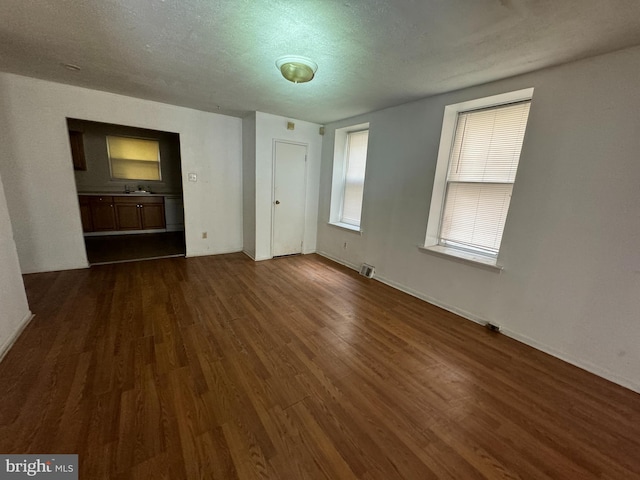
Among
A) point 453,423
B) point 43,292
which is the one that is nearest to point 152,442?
point 453,423

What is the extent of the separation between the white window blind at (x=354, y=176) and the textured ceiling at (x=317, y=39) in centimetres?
134

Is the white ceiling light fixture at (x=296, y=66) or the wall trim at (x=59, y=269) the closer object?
the white ceiling light fixture at (x=296, y=66)

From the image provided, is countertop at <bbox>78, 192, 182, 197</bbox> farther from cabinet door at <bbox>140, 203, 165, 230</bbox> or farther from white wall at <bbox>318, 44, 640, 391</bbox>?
white wall at <bbox>318, 44, 640, 391</bbox>

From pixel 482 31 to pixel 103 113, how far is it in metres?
4.37

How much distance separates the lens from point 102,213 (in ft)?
17.1

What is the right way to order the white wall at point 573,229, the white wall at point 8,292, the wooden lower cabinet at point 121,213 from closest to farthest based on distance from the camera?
1. the white wall at point 573,229
2. the white wall at point 8,292
3. the wooden lower cabinet at point 121,213

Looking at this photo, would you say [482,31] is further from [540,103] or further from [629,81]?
[629,81]

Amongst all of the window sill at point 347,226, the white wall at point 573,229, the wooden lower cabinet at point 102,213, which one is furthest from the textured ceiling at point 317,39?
the wooden lower cabinet at point 102,213

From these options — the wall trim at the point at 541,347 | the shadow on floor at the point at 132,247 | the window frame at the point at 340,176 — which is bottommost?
the shadow on floor at the point at 132,247

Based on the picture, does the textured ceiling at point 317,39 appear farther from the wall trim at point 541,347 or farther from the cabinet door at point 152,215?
the cabinet door at point 152,215

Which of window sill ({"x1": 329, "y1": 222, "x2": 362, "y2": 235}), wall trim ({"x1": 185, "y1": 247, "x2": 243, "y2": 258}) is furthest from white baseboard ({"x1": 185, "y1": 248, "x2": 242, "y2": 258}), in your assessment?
window sill ({"x1": 329, "y1": 222, "x2": 362, "y2": 235})

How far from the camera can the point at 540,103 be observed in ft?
7.09

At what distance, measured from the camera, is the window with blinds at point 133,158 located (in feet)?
18.5

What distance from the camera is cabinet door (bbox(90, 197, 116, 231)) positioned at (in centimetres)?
512
